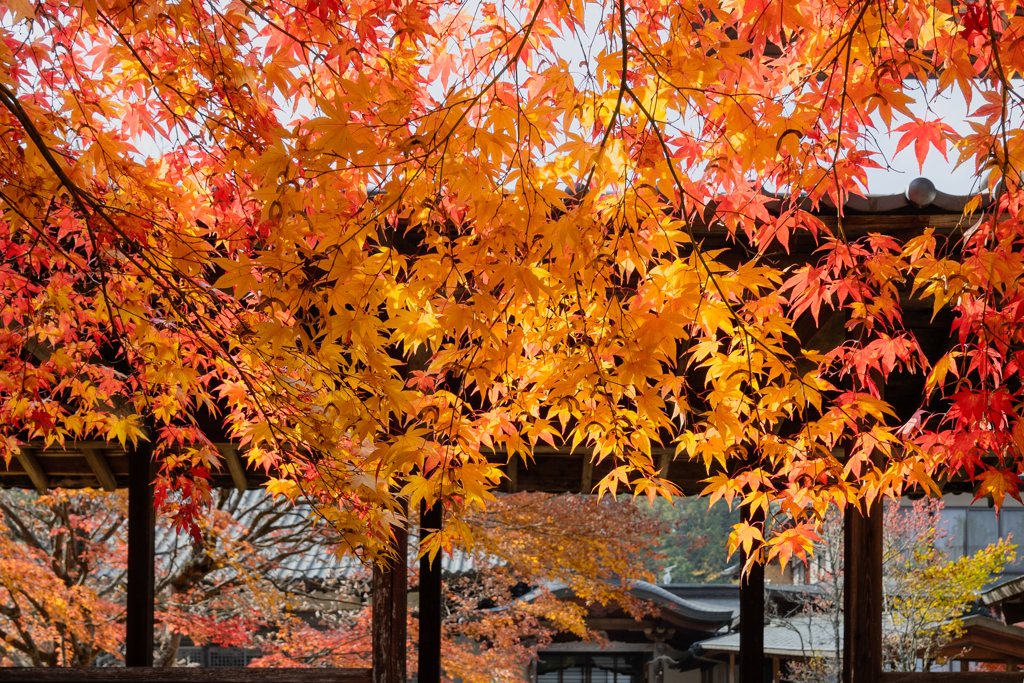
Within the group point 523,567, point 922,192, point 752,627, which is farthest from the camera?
point 523,567

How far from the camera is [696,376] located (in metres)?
4.63

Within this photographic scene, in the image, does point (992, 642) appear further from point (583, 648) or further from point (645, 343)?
point (645, 343)

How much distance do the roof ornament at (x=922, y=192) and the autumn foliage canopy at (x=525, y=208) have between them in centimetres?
55

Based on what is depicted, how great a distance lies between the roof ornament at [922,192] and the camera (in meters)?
3.19

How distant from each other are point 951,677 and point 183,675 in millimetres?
4384

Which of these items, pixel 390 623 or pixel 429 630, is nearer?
pixel 390 623

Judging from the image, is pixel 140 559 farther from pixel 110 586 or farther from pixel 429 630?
pixel 110 586

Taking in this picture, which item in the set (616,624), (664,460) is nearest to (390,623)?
(664,460)

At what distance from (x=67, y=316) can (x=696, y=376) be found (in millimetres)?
3263

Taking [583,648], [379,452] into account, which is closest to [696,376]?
[379,452]

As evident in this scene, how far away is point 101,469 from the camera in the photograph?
5746 millimetres

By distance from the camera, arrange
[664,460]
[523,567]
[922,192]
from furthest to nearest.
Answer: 1. [523,567]
2. [664,460]
3. [922,192]

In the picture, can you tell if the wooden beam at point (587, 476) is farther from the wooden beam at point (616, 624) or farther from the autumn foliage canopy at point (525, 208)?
the wooden beam at point (616, 624)

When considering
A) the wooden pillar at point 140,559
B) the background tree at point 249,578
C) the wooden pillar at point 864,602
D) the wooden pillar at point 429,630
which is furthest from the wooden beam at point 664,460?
the background tree at point 249,578
